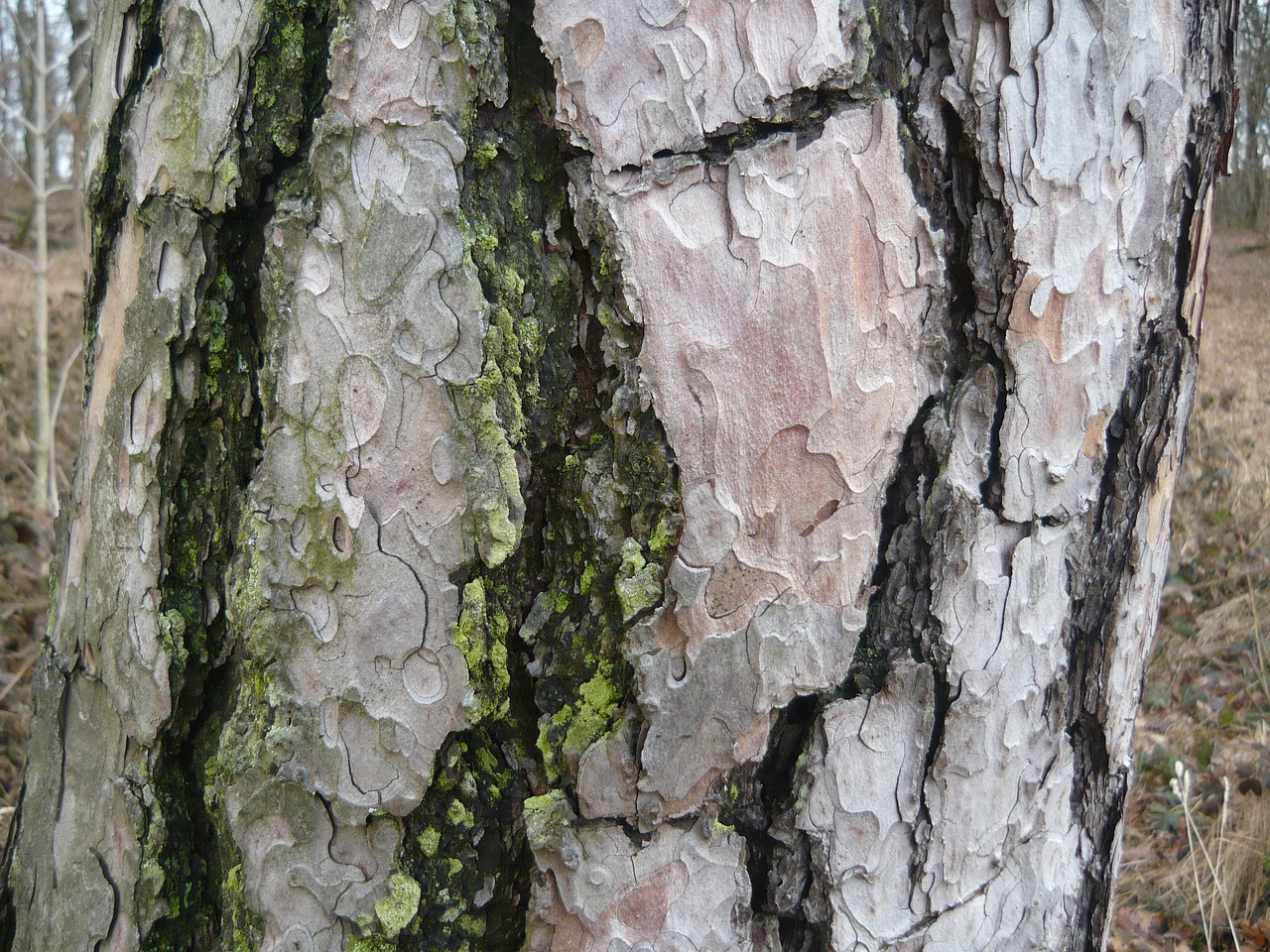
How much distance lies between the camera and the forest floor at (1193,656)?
8.05ft

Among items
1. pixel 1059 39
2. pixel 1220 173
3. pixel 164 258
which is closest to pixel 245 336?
pixel 164 258

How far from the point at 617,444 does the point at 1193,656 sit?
401 centimetres

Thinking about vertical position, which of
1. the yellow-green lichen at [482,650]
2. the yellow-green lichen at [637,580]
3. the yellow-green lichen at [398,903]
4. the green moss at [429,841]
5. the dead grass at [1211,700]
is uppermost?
the yellow-green lichen at [637,580]

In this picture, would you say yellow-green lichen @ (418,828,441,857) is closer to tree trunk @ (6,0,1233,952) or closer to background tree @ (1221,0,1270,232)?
tree trunk @ (6,0,1233,952)

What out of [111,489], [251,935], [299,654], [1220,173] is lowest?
[251,935]

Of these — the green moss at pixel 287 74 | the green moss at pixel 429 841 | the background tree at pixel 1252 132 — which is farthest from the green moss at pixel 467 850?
the background tree at pixel 1252 132

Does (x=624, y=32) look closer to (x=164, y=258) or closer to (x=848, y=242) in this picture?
(x=848, y=242)

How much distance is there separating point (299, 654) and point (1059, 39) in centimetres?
85

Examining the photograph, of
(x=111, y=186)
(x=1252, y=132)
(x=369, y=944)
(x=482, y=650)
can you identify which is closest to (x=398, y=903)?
(x=369, y=944)

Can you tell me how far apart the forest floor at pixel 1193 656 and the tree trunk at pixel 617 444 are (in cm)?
175

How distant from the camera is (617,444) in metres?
0.77

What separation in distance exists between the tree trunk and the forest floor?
1747mm

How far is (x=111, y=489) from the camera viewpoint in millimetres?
877

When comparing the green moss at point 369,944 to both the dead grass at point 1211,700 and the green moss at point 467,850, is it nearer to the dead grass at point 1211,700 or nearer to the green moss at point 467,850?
the green moss at point 467,850
